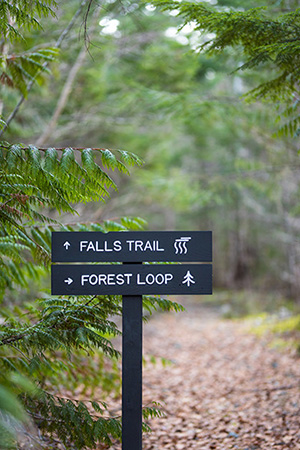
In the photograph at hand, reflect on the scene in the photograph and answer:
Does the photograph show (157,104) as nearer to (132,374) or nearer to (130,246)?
(130,246)

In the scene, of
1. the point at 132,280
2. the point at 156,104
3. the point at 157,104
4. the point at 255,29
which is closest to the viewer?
the point at 132,280

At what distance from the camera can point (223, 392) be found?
738 centimetres

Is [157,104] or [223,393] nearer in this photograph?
[223,393]

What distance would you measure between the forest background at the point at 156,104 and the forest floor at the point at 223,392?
120cm

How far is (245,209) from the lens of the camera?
21547mm

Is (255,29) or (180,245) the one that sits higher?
(255,29)

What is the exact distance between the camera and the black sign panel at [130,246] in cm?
363

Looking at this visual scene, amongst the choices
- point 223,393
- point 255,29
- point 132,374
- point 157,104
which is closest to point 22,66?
point 255,29

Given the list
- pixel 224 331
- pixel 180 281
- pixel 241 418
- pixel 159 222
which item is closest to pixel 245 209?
pixel 224 331

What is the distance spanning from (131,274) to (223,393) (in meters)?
4.66

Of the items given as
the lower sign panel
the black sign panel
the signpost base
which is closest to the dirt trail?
the signpost base

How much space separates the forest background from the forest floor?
120cm

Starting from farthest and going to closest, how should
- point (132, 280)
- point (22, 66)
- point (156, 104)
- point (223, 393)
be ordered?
point (156, 104), point (223, 393), point (22, 66), point (132, 280)

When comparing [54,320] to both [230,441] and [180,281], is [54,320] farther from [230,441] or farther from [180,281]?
[230,441]
